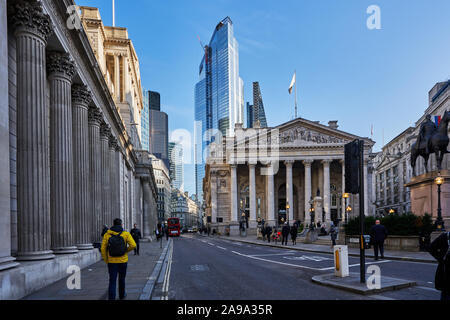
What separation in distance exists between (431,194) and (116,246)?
811 inches

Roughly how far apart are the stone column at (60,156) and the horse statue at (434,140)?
65.9 feet

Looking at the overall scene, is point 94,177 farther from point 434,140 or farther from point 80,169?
point 434,140

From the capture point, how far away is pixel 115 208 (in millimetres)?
29250

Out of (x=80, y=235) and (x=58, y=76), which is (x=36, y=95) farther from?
(x=80, y=235)

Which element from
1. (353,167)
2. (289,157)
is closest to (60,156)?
(353,167)

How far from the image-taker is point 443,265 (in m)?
5.56

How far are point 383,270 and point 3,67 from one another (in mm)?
13524

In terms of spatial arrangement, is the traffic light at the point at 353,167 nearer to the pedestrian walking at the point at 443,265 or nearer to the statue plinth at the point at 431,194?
the pedestrian walking at the point at 443,265

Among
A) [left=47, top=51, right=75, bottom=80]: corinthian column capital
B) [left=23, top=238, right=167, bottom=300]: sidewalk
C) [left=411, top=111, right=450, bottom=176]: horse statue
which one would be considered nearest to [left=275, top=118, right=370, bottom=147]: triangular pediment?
[left=411, top=111, right=450, bottom=176]: horse statue

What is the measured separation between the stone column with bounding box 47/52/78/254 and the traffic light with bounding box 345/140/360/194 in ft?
34.9

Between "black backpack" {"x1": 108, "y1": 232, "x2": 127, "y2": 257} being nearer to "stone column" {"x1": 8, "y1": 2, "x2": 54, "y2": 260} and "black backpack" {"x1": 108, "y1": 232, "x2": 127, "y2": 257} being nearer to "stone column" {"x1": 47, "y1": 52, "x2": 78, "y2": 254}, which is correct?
"stone column" {"x1": 8, "y1": 2, "x2": 54, "y2": 260}

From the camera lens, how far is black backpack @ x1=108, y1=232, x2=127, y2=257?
26.1 feet
